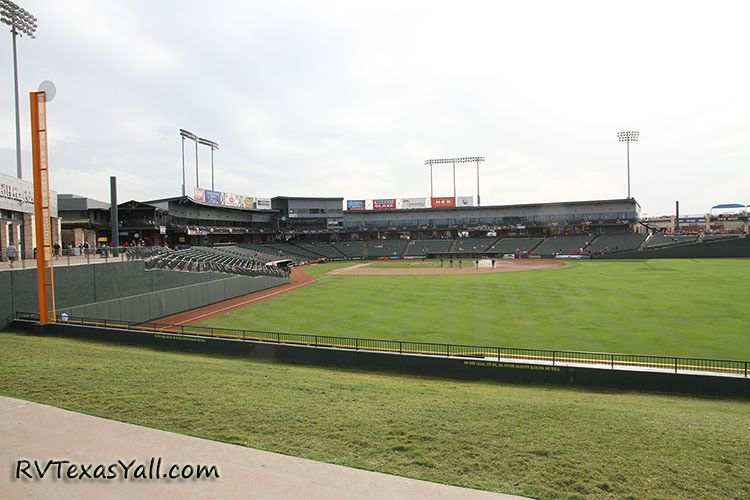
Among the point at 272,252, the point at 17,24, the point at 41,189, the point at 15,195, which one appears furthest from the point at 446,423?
the point at 272,252

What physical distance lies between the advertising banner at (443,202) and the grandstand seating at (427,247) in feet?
33.8

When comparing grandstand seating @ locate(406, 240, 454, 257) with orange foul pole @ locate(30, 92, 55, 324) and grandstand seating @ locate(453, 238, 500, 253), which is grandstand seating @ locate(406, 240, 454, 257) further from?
orange foul pole @ locate(30, 92, 55, 324)

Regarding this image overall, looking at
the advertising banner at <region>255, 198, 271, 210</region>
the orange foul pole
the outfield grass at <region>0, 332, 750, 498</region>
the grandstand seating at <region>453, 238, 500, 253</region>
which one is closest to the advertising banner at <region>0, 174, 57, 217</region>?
the orange foul pole

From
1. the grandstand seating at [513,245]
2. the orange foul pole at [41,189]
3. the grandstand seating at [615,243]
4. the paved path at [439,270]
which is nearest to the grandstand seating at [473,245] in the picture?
the grandstand seating at [513,245]

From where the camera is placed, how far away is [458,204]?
10575cm

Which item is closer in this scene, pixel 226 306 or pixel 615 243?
pixel 226 306

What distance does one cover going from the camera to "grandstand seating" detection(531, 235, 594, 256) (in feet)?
274

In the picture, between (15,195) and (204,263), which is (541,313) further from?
(15,195)

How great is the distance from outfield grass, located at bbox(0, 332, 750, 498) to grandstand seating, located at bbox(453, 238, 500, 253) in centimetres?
7949

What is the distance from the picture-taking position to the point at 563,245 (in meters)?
87.2

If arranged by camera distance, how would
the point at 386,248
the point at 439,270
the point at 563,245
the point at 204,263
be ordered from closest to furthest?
the point at 204,263 → the point at 439,270 → the point at 563,245 → the point at 386,248

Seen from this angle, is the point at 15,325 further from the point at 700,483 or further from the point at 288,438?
the point at 700,483

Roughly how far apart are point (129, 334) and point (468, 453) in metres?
18.1

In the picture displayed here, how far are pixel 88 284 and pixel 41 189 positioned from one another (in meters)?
7.85
